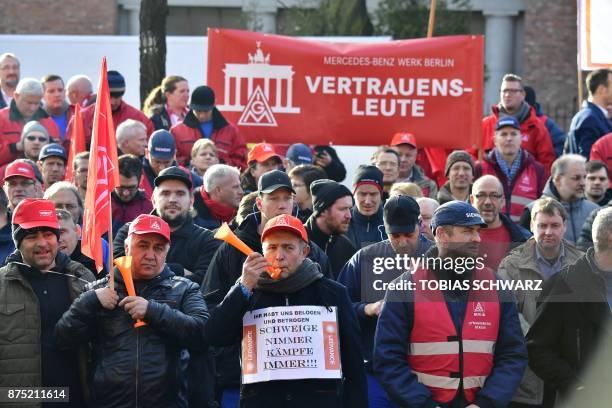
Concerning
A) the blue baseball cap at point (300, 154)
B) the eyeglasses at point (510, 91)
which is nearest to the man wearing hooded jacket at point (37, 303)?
the blue baseball cap at point (300, 154)

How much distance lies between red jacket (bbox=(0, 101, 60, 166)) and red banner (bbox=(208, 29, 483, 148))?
1.92 m

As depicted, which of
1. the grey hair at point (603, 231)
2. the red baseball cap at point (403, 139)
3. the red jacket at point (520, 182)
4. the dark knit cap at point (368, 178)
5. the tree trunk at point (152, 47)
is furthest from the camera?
the tree trunk at point (152, 47)

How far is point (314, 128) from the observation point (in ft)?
44.1

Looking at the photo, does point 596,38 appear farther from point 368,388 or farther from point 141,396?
point 141,396

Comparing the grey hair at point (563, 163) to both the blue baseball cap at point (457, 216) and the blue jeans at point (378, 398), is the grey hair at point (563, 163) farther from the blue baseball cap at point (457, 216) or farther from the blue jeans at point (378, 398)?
the blue baseball cap at point (457, 216)

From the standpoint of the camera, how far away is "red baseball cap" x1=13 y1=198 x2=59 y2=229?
28.7 feet

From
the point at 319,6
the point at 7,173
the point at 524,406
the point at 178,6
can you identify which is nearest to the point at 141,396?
the point at 524,406

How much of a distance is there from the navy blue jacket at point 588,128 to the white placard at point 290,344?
230 inches

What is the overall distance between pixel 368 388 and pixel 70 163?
4.48m

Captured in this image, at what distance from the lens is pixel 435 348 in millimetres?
7984

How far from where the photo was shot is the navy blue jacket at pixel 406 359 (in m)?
7.92

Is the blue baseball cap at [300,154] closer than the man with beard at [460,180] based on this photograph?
No

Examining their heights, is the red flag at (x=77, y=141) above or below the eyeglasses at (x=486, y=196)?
above

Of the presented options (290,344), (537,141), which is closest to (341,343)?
(290,344)
